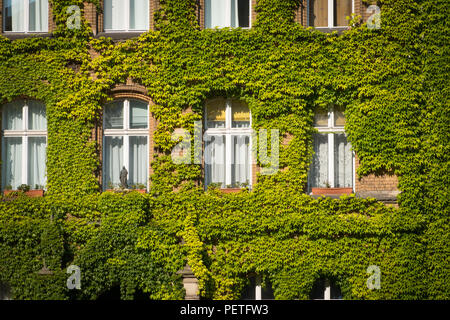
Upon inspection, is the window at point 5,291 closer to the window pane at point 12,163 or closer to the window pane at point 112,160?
the window pane at point 12,163

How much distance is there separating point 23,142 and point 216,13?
5528 millimetres

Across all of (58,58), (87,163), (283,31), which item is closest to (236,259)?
(87,163)

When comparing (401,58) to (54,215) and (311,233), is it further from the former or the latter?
(54,215)

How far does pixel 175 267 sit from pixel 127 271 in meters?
1.04

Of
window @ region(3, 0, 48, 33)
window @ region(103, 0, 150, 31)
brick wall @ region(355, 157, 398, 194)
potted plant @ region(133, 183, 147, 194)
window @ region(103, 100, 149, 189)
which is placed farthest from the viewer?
window @ region(3, 0, 48, 33)

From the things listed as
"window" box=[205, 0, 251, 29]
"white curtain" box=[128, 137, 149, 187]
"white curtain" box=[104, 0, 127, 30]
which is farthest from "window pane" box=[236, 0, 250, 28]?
"white curtain" box=[128, 137, 149, 187]

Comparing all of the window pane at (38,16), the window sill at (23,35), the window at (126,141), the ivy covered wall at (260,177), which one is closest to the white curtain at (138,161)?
the window at (126,141)

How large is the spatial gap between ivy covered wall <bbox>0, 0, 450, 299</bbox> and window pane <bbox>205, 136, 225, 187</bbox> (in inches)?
16.4

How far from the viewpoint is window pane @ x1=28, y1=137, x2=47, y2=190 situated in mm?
12289

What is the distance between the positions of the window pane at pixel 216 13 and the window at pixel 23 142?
4484mm

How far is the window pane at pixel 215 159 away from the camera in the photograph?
39.6ft

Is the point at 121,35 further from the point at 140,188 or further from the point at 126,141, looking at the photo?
the point at 140,188

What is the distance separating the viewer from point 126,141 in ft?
39.9

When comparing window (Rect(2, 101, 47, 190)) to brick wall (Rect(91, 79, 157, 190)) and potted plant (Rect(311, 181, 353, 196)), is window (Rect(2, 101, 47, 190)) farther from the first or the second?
potted plant (Rect(311, 181, 353, 196))
